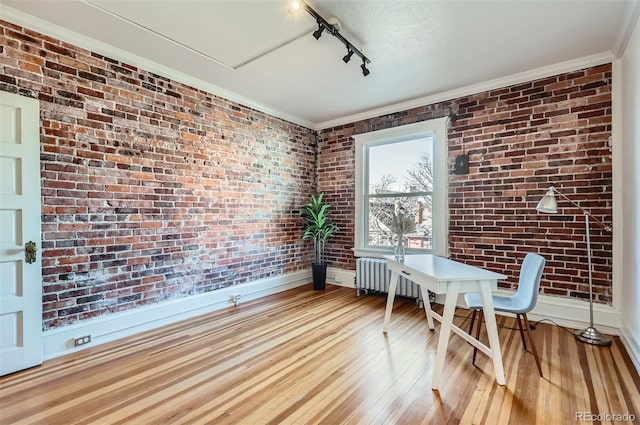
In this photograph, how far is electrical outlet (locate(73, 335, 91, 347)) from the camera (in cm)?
261

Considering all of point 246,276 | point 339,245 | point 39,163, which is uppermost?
point 39,163

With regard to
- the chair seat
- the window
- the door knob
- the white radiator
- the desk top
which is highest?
the window

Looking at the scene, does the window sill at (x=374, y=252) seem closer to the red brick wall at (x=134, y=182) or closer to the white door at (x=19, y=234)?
the red brick wall at (x=134, y=182)

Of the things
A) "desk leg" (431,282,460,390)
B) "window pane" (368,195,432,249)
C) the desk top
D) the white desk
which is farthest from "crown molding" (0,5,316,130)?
"desk leg" (431,282,460,390)

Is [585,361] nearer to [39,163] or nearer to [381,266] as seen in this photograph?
[381,266]

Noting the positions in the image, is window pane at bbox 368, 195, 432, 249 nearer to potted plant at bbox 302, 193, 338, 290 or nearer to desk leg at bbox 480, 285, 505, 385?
potted plant at bbox 302, 193, 338, 290

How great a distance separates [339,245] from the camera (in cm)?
509

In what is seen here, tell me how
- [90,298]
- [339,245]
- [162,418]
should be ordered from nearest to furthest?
1. [162,418]
2. [90,298]
3. [339,245]

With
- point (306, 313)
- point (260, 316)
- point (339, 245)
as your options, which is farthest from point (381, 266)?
point (260, 316)

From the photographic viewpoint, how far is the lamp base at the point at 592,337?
8.87 feet

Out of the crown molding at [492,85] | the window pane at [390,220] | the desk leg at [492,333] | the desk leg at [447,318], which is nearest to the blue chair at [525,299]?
the desk leg at [492,333]

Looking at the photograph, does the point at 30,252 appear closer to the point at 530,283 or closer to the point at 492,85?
the point at 530,283

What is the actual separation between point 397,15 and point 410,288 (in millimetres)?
3194

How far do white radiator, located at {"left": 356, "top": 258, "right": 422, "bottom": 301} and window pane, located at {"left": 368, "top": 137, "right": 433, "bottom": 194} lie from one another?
1.16m
